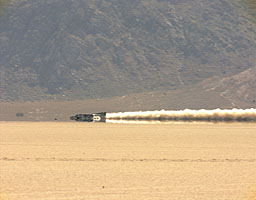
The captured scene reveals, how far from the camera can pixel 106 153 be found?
44406 millimetres

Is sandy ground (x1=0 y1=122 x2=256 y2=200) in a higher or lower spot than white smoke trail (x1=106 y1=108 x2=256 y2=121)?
lower

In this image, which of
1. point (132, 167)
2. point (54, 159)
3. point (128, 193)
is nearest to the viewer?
point (128, 193)

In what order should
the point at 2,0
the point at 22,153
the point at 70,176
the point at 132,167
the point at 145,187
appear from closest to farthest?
the point at 2,0
the point at 145,187
the point at 70,176
the point at 132,167
the point at 22,153

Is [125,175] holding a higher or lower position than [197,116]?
lower

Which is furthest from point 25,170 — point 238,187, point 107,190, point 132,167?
point 238,187

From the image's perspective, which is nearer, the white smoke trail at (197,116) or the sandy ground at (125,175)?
the sandy ground at (125,175)

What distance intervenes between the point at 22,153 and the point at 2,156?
13.1 ft

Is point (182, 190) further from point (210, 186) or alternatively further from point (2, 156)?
point (2, 156)

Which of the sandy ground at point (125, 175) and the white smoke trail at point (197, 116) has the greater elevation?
the white smoke trail at point (197, 116)

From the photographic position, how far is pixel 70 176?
94.3 ft

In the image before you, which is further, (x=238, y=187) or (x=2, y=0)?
(x=238, y=187)

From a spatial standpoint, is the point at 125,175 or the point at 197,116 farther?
the point at 197,116

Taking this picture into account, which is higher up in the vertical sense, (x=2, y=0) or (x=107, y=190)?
(x=2, y=0)

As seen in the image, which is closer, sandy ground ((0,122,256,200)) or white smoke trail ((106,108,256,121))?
sandy ground ((0,122,256,200))
